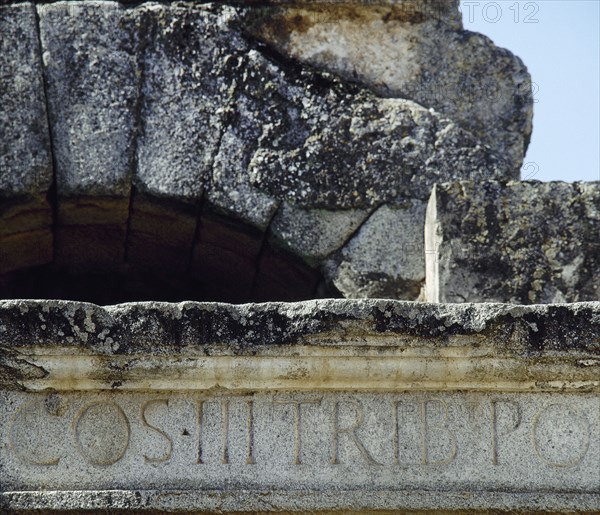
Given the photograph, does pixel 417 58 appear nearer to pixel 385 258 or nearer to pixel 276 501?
pixel 385 258

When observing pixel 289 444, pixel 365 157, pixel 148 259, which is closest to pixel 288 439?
pixel 289 444

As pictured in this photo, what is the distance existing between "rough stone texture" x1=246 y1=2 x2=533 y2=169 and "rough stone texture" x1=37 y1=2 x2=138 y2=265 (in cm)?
39

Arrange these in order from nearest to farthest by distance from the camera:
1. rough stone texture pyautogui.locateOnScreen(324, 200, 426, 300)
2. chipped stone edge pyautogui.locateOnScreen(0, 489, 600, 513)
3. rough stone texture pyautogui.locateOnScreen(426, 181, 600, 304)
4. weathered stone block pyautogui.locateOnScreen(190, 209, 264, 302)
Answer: chipped stone edge pyautogui.locateOnScreen(0, 489, 600, 513) → rough stone texture pyautogui.locateOnScreen(426, 181, 600, 304) → rough stone texture pyautogui.locateOnScreen(324, 200, 426, 300) → weathered stone block pyautogui.locateOnScreen(190, 209, 264, 302)

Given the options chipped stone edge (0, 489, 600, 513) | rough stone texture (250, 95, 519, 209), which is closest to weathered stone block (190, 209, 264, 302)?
rough stone texture (250, 95, 519, 209)

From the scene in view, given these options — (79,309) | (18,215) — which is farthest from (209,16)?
(79,309)

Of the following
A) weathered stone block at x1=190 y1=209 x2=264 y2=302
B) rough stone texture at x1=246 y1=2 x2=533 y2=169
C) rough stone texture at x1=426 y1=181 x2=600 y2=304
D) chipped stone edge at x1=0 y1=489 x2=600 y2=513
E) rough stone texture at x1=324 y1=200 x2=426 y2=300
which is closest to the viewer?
chipped stone edge at x1=0 y1=489 x2=600 y2=513

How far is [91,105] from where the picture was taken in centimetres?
458

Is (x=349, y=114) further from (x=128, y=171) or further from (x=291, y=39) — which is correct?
(x=128, y=171)

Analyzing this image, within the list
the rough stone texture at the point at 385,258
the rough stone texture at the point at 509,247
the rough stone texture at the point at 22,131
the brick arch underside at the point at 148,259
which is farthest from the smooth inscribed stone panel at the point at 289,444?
the rough stone texture at the point at 22,131

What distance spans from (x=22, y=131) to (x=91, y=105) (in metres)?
0.20

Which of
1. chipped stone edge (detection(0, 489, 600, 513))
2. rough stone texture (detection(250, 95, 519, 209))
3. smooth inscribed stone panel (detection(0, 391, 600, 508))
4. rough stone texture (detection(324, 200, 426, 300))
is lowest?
chipped stone edge (detection(0, 489, 600, 513))

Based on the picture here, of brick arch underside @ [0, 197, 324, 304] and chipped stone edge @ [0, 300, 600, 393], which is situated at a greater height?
brick arch underside @ [0, 197, 324, 304]

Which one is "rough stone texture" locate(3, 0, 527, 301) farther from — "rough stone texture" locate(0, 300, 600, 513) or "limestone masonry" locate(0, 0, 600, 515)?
"rough stone texture" locate(0, 300, 600, 513)

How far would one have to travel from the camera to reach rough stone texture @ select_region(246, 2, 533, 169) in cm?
468
